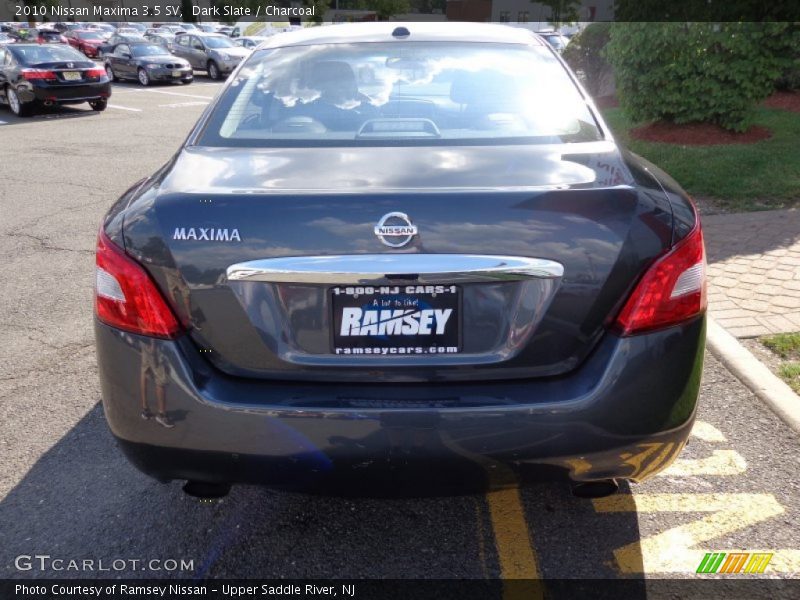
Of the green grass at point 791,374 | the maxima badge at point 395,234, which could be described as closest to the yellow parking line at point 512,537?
the maxima badge at point 395,234

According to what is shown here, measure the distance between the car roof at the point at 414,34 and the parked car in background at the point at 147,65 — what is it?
72.9 feet

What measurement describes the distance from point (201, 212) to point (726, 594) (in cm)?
209

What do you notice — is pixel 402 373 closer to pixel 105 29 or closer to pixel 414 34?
pixel 414 34

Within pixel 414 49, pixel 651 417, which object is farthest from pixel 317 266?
pixel 414 49

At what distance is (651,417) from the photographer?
2.27m

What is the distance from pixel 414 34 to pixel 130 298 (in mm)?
2045

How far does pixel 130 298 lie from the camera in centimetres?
230

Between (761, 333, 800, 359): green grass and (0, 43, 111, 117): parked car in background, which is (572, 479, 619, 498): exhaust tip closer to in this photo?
(761, 333, 800, 359): green grass

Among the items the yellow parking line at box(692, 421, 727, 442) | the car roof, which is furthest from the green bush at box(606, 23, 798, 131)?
the yellow parking line at box(692, 421, 727, 442)

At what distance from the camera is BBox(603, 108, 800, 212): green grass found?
25.0ft

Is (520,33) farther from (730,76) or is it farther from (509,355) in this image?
(730,76)

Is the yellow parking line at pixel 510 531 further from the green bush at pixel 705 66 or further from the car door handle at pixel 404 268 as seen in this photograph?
the green bush at pixel 705 66

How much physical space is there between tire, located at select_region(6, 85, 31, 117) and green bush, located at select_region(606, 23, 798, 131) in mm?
13004

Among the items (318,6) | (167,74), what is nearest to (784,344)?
(167,74)
